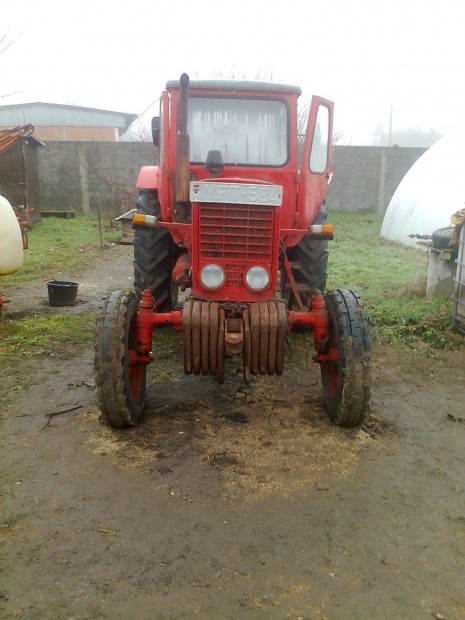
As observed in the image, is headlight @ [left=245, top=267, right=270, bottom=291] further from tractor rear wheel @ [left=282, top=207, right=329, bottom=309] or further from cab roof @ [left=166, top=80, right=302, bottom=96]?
cab roof @ [left=166, top=80, right=302, bottom=96]

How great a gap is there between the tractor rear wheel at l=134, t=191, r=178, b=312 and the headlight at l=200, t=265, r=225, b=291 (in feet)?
4.11

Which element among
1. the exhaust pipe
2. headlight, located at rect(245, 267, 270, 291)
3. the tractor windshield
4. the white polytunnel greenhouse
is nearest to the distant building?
the white polytunnel greenhouse

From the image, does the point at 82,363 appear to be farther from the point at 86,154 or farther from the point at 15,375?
the point at 86,154

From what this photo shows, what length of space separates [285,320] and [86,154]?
14223 mm

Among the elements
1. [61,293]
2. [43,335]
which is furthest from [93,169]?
[43,335]

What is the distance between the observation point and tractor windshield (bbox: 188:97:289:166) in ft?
14.9

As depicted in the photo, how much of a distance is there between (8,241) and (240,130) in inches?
107

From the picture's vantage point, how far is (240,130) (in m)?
4.57

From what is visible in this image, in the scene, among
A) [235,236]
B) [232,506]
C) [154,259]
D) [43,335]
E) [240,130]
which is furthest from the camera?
[43,335]

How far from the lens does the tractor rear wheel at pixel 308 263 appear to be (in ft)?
16.5

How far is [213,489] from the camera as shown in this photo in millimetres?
2887

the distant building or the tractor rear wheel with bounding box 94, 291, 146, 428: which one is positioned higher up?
the distant building

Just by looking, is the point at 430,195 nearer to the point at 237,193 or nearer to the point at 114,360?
the point at 237,193

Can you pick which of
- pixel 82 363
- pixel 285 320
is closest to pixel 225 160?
pixel 285 320
